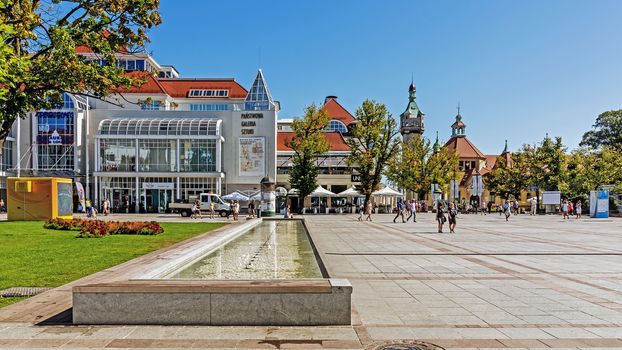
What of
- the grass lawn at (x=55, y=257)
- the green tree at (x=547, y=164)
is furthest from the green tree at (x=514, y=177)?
the grass lawn at (x=55, y=257)

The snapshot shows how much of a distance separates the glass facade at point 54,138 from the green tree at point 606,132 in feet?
274

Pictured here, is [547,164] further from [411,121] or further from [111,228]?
[111,228]

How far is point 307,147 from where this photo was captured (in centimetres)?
5394

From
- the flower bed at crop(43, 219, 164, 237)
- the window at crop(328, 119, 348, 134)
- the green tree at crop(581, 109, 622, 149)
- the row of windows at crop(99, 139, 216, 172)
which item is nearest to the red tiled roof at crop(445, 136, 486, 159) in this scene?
the green tree at crop(581, 109, 622, 149)

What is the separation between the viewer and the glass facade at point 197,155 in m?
54.4

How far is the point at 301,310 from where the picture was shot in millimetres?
6145

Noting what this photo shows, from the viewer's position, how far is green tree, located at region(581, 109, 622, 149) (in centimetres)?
7819

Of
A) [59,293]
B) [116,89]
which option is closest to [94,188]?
[116,89]

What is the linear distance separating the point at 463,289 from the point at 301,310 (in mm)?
3958

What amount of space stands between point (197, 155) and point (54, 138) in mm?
Result: 16686

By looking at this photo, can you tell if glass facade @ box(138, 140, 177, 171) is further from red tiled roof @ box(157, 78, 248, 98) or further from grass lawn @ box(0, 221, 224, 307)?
grass lawn @ box(0, 221, 224, 307)

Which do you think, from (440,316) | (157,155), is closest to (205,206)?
(157,155)

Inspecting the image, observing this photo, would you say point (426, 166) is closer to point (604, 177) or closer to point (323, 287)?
point (604, 177)

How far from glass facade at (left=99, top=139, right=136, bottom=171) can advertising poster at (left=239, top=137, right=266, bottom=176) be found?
42.5 feet
